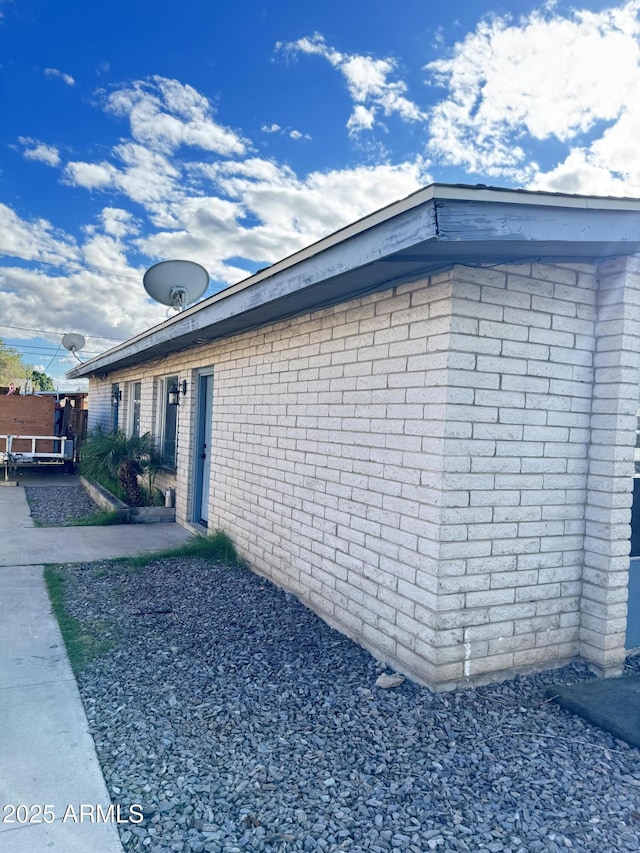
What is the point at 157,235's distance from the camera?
19094mm

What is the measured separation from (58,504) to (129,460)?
172 centimetres

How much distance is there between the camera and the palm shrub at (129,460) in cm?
967

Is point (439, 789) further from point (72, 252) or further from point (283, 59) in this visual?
point (72, 252)

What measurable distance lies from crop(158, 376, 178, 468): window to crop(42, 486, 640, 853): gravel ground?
221 inches

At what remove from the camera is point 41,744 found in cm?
280

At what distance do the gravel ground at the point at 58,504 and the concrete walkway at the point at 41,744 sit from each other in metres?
3.11

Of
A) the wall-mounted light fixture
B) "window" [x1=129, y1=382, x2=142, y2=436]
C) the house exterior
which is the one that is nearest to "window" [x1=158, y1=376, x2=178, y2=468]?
the wall-mounted light fixture

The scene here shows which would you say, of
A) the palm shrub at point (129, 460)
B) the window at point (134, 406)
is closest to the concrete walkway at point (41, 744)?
the palm shrub at point (129, 460)

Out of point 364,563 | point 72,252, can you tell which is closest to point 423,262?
point 364,563

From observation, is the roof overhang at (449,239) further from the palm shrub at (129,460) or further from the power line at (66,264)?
the power line at (66,264)

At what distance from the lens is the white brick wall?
339 centimetres

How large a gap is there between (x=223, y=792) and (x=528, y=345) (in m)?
3.01

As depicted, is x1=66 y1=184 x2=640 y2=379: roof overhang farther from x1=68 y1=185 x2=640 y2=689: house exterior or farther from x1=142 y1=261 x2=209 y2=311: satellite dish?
x1=142 y1=261 x2=209 y2=311: satellite dish

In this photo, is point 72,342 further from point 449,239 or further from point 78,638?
point 449,239
